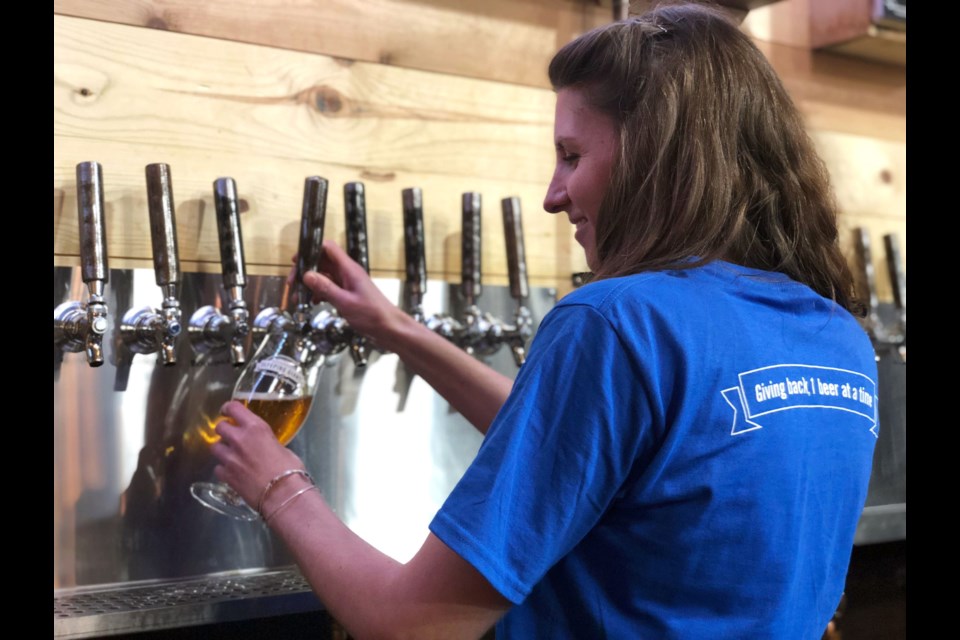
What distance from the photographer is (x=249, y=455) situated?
3.43 ft

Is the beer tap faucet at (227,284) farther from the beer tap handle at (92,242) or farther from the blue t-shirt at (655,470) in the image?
the blue t-shirt at (655,470)

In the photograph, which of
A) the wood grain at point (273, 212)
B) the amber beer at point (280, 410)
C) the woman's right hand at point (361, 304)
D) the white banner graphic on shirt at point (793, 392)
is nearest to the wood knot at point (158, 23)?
the wood grain at point (273, 212)

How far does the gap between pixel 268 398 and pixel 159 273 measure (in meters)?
0.22

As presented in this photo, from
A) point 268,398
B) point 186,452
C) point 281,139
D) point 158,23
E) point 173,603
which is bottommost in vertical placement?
point 173,603

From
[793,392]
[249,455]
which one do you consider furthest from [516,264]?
[793,392]

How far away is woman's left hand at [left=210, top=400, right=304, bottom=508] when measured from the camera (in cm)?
103

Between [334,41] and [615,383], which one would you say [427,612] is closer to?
[615,383]

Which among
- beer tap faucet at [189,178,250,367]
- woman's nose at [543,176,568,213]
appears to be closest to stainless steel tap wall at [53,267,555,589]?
beer tap faucet at [189,178,250,367]

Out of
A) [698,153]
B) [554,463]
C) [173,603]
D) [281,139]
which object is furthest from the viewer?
[281,139]

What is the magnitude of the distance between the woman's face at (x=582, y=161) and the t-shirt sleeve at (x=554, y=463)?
0.59 feet

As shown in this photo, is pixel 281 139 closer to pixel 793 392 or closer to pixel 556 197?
pixel 556 197

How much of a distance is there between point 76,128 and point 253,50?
0.28m

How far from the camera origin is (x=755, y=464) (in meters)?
0.84

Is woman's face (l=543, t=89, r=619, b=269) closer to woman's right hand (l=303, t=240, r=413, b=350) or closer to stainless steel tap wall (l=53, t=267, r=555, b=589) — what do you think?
woman's right hand (l=303, t=240, r=413, b=350)
